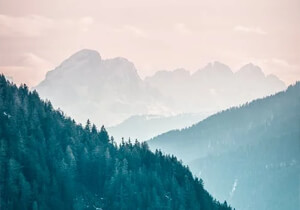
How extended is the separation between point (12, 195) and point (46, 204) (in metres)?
8.93

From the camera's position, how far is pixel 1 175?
198625 millimetres

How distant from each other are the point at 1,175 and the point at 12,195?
Result: 7022mm

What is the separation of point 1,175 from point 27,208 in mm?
11377

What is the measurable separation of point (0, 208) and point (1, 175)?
40.3 feet

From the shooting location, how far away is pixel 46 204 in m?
199

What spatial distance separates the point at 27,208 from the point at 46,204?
6970 millimetres

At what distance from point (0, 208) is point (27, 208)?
6.96m

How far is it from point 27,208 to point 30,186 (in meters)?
7.81

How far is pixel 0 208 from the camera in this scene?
18825 centimetres

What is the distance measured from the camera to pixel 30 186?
199250mm

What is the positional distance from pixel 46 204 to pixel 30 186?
5.61 m
